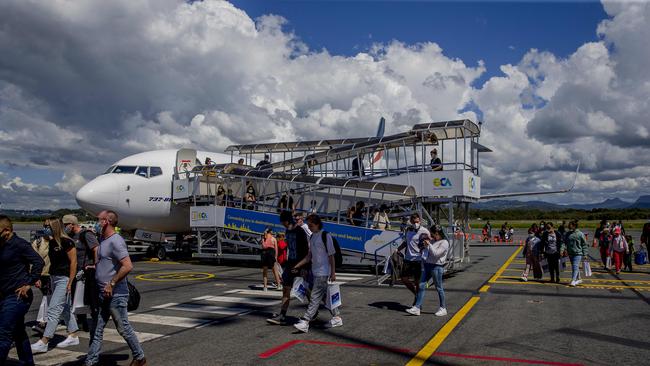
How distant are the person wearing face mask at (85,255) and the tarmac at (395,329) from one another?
32.0 inches

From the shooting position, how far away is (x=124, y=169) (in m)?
19.7

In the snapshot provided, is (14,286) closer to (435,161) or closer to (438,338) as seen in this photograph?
(438,338)

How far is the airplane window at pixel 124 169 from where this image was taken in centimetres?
1962

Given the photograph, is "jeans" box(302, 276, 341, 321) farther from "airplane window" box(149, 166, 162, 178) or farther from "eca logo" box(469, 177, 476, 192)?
"airplane window" box(149, 166, 162, 178)

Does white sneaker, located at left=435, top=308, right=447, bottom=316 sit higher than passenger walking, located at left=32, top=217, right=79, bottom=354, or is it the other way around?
passenger walking, located at left=32, top=217, right=79, bottom=354

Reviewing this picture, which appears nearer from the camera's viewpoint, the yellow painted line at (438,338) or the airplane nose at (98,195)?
the yellow painted line at (438,338)

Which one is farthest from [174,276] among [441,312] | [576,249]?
[576,249]

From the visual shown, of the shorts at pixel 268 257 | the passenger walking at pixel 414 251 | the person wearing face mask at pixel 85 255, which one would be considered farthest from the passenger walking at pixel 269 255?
the person wearing face mask at pixel 85 255

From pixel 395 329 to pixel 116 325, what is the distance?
4.29 metres

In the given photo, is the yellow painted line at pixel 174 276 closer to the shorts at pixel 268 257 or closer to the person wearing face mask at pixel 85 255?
the shorts at pixel 268 257

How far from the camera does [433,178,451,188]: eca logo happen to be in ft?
52.0

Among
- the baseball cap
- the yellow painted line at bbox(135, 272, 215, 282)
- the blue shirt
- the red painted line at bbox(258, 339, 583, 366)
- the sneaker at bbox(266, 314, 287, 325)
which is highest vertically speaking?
the baseball cap

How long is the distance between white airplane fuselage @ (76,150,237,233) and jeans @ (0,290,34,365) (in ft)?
44.6

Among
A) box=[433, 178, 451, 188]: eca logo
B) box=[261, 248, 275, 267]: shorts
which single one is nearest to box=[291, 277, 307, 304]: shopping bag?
box=[261, 248, 275, 267]: shorts
